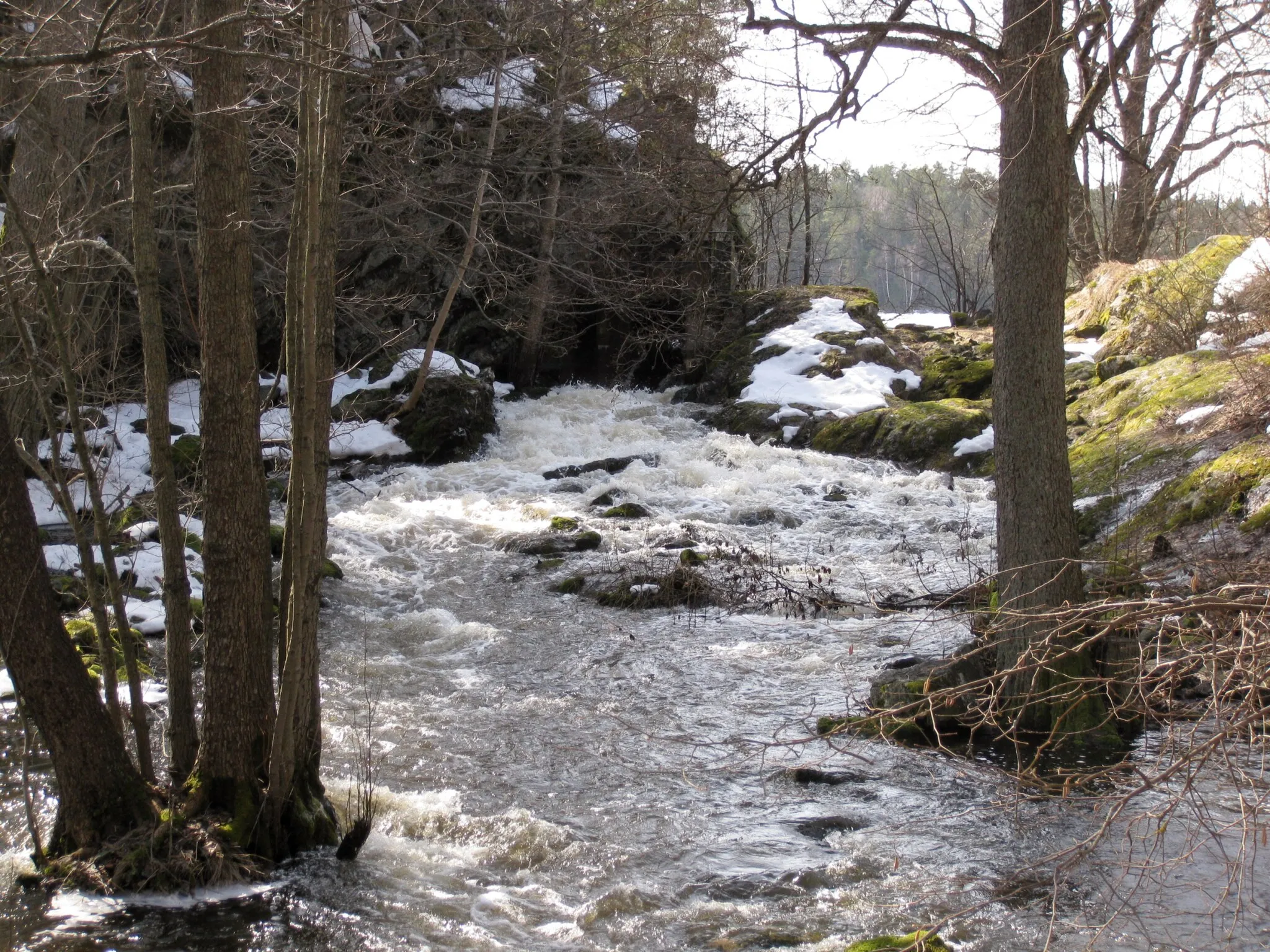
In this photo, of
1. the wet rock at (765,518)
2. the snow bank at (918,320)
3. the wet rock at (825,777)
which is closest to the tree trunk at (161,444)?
the wet rock at (825,777)

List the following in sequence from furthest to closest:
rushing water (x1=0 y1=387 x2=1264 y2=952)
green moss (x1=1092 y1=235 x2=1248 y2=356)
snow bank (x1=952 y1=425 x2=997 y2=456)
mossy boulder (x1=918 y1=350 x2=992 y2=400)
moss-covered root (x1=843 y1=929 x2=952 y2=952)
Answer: mossy boulder (x1=918 y1=350 x2=992 y2=400)
snow bank (x1=952 y1=425 x2=997 y2=456)
green moss (x1=1092 y1=235 x2=1248 y2=356)
rushing water (x1=0 y1=387 x2=1264 y2=952)
moss-covered root (x1=843 y1=929 x2=952 y2=952)

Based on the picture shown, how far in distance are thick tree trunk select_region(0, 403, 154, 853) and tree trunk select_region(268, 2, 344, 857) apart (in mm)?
705

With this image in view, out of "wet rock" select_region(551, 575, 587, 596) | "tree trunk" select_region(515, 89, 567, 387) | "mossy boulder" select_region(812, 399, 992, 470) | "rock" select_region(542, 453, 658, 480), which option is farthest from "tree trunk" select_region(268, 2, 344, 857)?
"mossy boulder" select_region(812, 399, 992, 470)

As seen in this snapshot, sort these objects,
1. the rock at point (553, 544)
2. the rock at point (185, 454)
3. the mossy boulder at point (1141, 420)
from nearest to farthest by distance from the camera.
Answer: the mossy boulder at point (1141, 420)
the rock at point (553, 544)
the rock at point (185, 454)

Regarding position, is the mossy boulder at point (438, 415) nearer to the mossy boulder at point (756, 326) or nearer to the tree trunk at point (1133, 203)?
the mossy boulder at point (756, 326)

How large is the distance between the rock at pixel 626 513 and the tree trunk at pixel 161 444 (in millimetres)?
8099

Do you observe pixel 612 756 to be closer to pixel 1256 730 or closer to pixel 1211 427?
pixel 1256 730

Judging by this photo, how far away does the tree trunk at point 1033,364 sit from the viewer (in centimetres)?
632

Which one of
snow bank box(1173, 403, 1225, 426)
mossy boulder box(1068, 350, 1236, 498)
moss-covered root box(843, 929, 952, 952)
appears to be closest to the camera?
moss-covered root box(843, 929, 952, 952)

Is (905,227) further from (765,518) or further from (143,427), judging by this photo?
(143,427)

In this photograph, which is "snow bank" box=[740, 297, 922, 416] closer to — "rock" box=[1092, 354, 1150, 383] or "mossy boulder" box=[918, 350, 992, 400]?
"mossy boulder" box=[918, 350, 992, 400]

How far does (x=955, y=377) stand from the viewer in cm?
1805

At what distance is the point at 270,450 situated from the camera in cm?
1555

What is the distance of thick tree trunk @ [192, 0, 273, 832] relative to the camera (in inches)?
197
